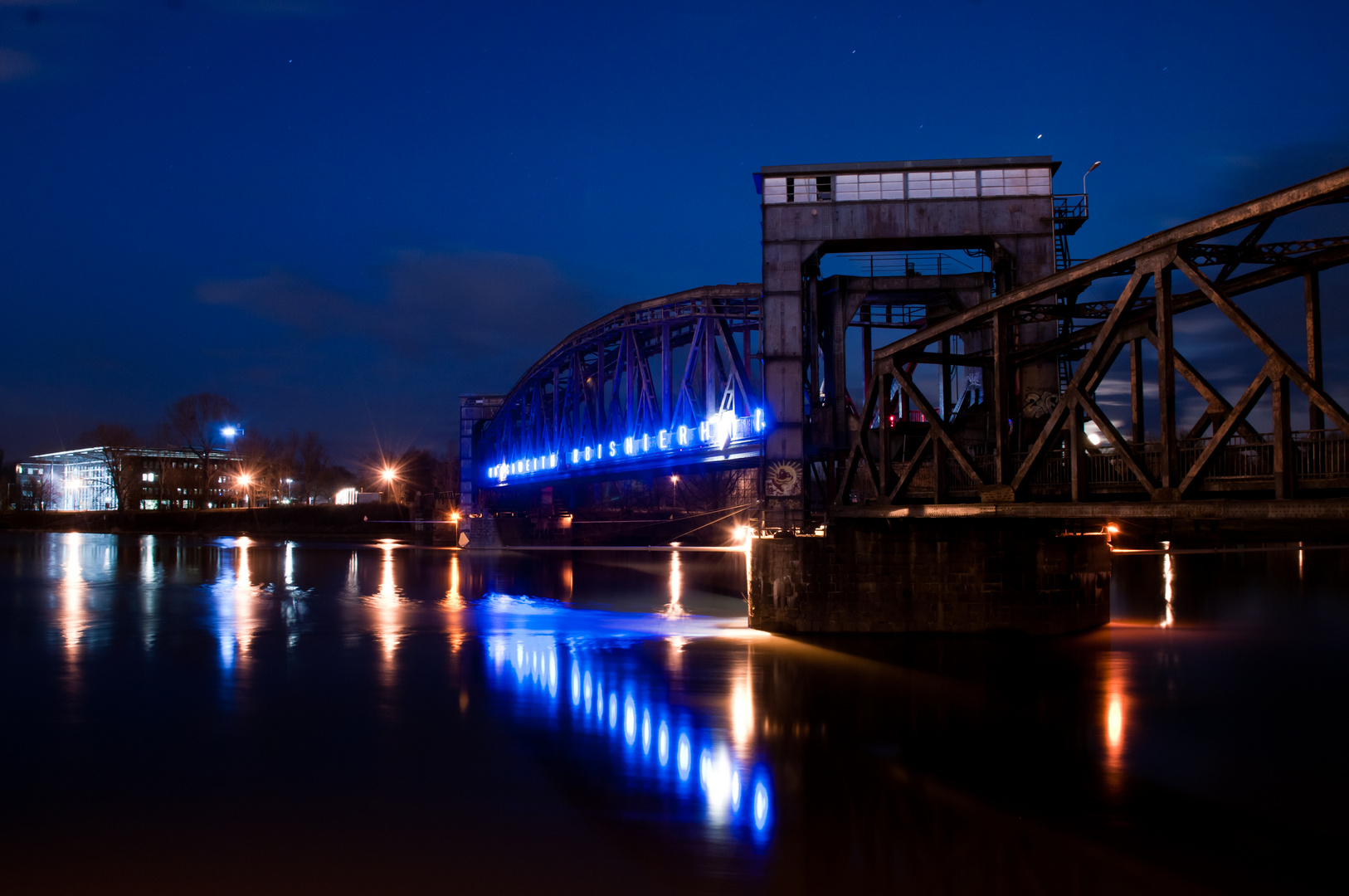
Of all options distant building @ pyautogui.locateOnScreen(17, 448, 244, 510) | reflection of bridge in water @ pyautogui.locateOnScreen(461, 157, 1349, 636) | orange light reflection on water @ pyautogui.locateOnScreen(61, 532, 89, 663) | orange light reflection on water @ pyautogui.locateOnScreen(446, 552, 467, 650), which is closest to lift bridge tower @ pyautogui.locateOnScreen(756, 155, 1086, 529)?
reflection of bridge in water @ pyautogui.locateOnScreen(461, 157, 1349, 636)

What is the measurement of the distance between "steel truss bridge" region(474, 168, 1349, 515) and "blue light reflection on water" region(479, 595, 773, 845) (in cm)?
838

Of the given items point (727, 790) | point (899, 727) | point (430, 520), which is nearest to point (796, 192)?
point (899, 727)

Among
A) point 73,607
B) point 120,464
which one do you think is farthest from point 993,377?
point 120,464

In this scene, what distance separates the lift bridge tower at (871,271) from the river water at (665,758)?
25.3ft

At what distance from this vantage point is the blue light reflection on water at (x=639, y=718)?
1523 cm

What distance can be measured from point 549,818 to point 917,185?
79.1 feet

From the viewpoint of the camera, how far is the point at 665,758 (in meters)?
17.5

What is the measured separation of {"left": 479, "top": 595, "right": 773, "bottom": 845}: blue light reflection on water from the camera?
15.2 m

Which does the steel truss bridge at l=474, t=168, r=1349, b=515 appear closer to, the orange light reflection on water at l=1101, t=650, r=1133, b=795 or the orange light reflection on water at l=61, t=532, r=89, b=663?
the orange light reflection on water at l=1101, t=650, r=1133, b=795

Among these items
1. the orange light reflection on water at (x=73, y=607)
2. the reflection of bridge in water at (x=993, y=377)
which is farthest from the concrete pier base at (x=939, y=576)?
the orange light reflection on water at (x=73, y=607)

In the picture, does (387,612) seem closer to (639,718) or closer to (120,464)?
(639,718)

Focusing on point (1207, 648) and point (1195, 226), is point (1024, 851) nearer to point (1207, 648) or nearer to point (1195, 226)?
point (1195, 226)

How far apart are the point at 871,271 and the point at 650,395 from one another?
25086mm

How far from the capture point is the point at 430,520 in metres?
112
